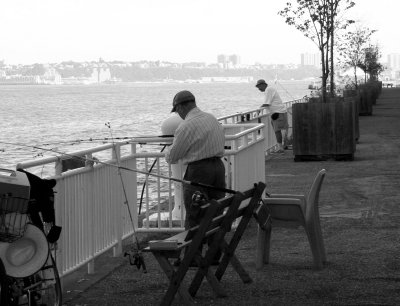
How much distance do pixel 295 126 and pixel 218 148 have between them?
12.5 m

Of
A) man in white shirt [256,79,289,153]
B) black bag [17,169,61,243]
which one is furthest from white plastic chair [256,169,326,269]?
man in white shirt [256,79,289,153]

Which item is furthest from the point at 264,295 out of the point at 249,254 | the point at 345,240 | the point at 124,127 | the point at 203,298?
the point at 124,127

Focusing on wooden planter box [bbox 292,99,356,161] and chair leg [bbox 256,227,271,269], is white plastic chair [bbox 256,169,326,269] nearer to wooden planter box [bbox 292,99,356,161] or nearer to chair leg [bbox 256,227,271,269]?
chair leg [bbox 256,227,271,269]

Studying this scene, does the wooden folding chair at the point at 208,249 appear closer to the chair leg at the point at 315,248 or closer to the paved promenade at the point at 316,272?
the paved promenade at the point at 316,272

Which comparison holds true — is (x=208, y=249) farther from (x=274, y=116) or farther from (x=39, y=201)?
(x=274, y=116)

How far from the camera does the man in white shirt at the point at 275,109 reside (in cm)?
2350

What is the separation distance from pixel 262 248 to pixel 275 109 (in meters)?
14.3

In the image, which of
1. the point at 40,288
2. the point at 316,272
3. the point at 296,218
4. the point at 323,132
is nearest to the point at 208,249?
the point at 40,288

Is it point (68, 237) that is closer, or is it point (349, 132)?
point (68, 237)

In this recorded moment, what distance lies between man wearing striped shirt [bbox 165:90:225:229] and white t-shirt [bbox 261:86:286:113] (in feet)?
47.6

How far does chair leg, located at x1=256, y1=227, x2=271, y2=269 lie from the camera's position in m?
9.38

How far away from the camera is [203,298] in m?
8.08

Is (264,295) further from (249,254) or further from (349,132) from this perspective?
(349,132)

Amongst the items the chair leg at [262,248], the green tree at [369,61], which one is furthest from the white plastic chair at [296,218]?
the green tree at [369,61]
